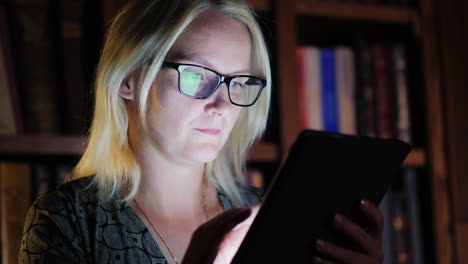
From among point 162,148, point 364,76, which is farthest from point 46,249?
point 364,76

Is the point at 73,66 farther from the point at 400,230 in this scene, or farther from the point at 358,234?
the point at 400,230

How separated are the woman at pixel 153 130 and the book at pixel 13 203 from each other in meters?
0.30

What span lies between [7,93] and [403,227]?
46.6 inches

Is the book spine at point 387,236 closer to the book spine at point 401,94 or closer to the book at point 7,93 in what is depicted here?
the book spine at point 401,94

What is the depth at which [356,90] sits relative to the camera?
1.76 m

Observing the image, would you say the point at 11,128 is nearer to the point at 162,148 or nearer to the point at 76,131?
the point at 76,131

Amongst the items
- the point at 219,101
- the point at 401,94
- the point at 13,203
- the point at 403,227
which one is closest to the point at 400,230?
the point at 403,227

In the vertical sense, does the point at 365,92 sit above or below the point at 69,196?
above

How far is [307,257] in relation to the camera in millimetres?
893

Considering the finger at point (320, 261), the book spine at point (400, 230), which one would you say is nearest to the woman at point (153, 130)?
the finger at point (320, 261)

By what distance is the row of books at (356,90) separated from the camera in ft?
5.67

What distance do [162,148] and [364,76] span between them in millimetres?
841

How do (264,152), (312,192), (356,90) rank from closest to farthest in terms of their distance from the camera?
(312,192)
(264,152)
(356,90)

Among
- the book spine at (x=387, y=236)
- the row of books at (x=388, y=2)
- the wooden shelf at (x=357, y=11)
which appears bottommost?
the book spine at (x=387, y=236)
